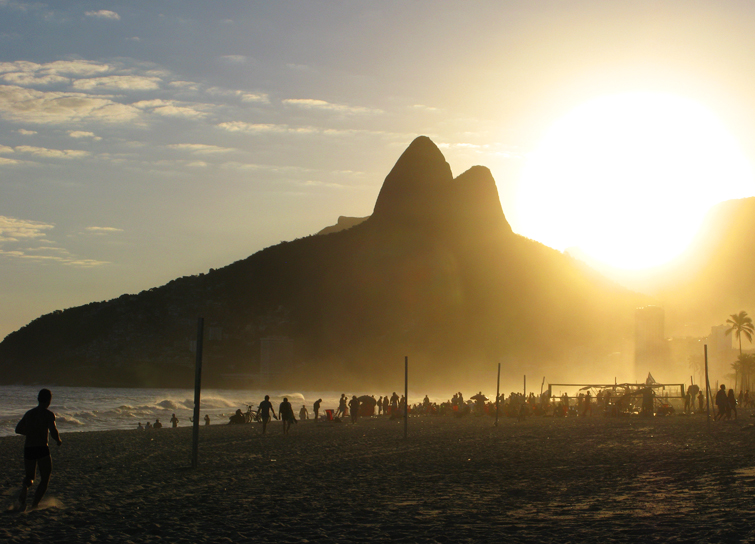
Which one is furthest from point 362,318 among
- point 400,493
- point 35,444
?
point 35,444

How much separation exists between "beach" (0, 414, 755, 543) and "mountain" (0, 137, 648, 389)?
8738 centimetres

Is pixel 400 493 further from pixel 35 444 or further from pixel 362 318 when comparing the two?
pixel 362 318

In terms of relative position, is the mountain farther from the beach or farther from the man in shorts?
the man in shorts

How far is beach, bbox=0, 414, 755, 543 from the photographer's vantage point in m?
7.32

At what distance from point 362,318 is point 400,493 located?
10172 cm

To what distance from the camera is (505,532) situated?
7301mm

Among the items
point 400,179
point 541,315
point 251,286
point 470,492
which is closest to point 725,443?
point 470,492

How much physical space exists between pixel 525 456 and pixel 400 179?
127491 mm

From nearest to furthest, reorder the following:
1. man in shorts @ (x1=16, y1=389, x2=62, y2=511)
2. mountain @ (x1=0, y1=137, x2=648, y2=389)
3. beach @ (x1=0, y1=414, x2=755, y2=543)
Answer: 1. beach @ (x1=0, y1=414, x2=755, y2=543)
2. man in shorts @ (x1=16, y1=389, x2=62, y2=511)
3. mountain @ (x1=0, y1=137, x2=648, y2=389)

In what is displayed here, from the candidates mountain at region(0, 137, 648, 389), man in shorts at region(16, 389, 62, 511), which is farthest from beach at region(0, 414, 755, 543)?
mountain at region(0, 137, 648, 389)

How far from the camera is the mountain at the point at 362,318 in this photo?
106188 mm

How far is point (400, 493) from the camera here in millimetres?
10156

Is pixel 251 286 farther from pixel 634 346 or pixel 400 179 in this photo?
pixel 634 346

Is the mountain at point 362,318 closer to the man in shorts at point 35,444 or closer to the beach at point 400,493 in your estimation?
the beach at point 400,493
